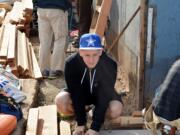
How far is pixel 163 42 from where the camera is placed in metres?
4.93

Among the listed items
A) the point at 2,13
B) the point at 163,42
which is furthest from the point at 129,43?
the point at 2,13

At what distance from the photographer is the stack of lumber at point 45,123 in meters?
4.39

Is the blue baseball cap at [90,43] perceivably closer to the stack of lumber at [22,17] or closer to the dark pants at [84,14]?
the dark pants at [84,14]

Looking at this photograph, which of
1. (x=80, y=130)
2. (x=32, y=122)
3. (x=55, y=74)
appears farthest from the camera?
(x=55, y=74)

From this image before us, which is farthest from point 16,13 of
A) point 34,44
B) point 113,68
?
point 113,68

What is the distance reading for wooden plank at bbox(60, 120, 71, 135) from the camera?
176 inches

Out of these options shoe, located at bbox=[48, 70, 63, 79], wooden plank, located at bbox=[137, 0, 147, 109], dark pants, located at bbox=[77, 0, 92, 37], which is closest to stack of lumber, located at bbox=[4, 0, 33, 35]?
dark pants, located at bbox=[77, 0, 92, 37]

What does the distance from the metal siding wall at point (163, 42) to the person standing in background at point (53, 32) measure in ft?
7.21

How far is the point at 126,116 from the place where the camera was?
4867 millimetres

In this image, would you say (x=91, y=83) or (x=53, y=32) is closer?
(x=91, y=83)

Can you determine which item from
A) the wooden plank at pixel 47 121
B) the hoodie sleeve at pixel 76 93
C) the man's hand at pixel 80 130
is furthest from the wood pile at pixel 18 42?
the man's hand at pixel 80 130

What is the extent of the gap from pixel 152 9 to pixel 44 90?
237 centimetres

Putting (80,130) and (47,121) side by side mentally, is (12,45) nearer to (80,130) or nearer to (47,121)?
(47,121)

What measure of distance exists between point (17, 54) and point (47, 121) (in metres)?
2.72
